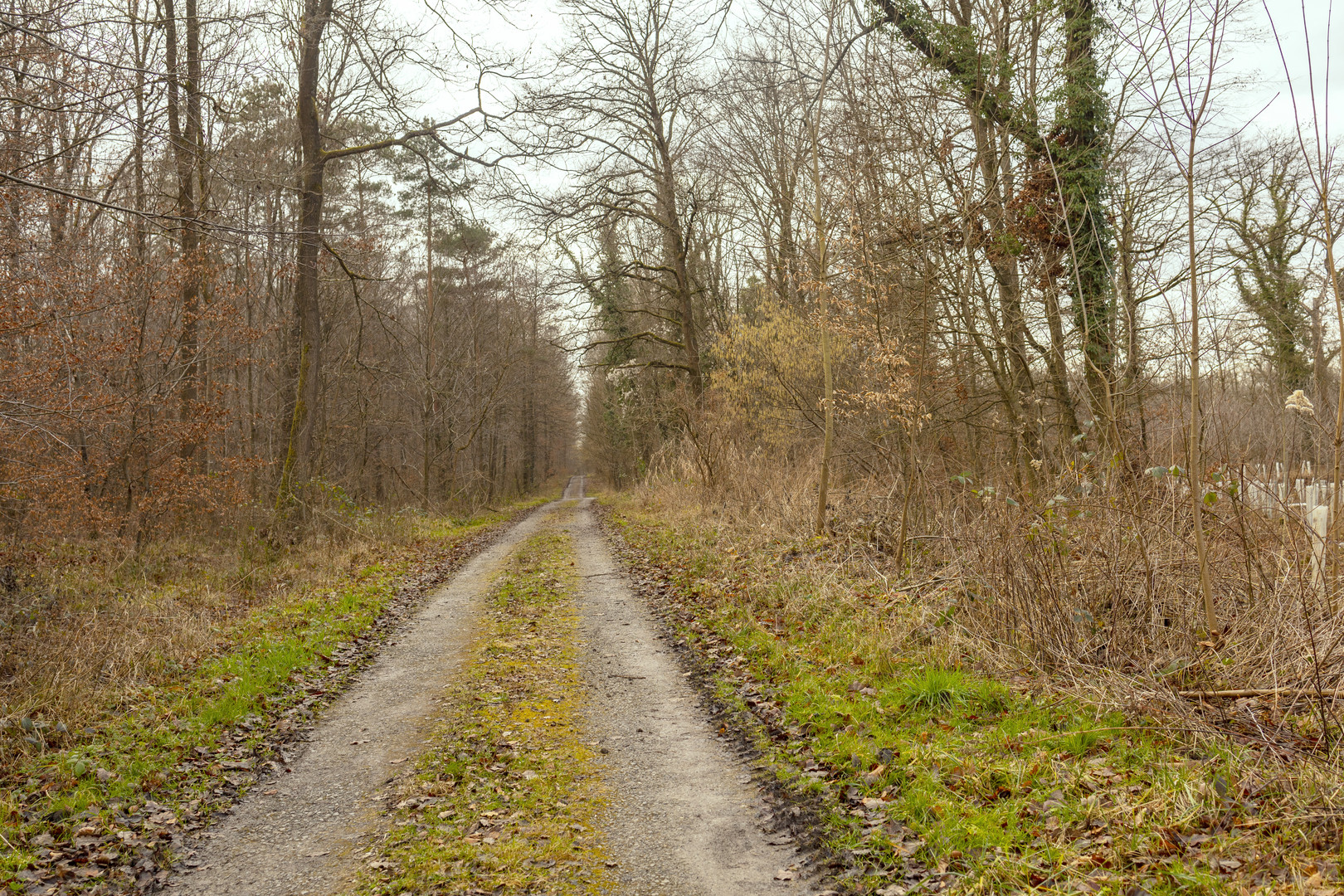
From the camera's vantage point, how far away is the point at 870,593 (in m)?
8.21

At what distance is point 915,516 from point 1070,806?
6.41 m

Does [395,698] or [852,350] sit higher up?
[852,350]

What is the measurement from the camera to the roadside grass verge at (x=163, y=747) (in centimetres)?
425

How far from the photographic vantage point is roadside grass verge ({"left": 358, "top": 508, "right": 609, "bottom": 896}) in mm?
3955

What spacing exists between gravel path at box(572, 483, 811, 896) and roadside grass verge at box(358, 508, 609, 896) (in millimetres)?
174

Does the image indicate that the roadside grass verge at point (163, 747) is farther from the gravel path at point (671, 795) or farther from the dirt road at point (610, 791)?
the gravel path at point (671, 795)

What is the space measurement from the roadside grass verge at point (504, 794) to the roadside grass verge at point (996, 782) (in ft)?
4.14

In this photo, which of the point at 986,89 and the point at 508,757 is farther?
the point at 986,89

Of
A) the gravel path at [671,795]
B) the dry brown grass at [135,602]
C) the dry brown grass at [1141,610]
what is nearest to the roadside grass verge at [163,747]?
the dry brown grass at [135,602]

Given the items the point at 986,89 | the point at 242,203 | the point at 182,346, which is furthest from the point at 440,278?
the point at 986,89

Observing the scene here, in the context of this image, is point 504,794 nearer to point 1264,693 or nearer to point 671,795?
point 671,795

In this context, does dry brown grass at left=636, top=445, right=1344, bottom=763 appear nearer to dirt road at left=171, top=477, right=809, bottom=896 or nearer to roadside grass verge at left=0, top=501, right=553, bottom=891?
dirt road at left=171, top=477, right=809, bottom=896

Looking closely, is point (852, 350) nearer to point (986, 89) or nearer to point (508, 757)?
point (986, 89)

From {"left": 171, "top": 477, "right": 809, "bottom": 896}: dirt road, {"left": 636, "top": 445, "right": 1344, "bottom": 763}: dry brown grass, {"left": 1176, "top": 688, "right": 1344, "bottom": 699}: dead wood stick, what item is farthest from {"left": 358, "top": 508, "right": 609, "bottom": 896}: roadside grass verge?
{"left": 1176, "top": 688, "right": 1344, "bottom": 699}: dead wood stick
